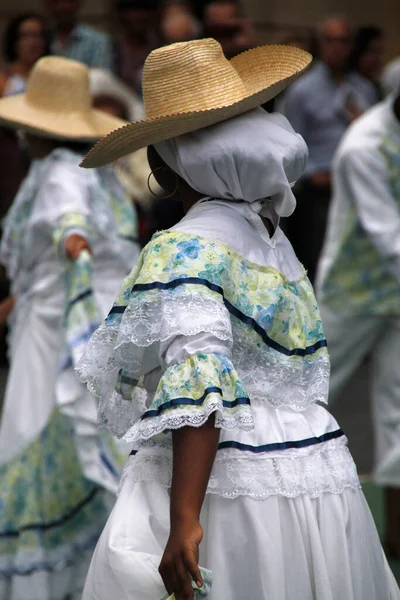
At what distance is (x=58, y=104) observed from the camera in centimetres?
477

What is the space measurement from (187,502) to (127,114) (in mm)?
4151

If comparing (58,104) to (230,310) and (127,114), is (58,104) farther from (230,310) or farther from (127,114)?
(230,310)

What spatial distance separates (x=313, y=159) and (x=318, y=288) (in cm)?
391

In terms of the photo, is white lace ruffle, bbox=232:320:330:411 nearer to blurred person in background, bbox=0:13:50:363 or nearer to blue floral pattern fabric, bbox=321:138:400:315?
blue floral pattern fabric, bbox=321:138:400:315

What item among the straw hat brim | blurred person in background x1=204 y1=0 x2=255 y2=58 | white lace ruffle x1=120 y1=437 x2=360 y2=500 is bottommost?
blurred person in background x1=204 y1=0 x2=255 y2=58

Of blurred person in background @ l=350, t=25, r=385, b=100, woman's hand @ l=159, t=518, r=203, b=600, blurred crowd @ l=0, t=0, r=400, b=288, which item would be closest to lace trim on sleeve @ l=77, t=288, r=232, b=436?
woman's hand @ l=159, t=518, r=203, b=600

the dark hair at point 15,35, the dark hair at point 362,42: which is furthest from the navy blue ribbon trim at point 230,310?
the dark hair at point 362,42

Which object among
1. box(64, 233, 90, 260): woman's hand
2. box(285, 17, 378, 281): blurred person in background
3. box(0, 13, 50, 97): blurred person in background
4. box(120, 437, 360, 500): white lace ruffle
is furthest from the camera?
box(285, 17, 378, 281): blurred person in background

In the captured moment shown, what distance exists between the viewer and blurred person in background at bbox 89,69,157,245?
20.3ft

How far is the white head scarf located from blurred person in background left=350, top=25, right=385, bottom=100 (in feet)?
24.3

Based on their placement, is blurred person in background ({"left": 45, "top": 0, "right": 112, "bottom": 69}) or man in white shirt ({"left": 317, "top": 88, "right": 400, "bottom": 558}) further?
blurred person in background ({"left": 45, "top": 0, "right": 112, "bottom": 69})

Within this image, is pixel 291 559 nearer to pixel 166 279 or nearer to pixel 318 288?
pixel 166 279

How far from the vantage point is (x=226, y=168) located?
263cm

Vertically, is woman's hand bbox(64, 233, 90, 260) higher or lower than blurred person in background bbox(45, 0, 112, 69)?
higher
